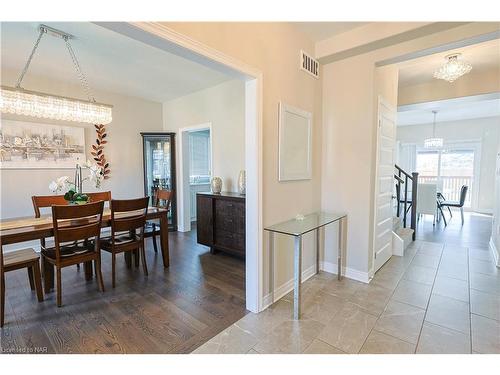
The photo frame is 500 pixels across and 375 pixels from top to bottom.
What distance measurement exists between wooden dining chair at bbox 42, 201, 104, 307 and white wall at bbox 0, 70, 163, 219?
5.98 ft

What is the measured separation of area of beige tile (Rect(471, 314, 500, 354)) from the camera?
65.7 inches

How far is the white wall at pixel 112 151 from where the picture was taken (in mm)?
3500

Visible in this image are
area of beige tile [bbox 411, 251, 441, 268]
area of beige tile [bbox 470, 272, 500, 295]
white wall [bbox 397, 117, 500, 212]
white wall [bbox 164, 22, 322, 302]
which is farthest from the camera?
white wall [bbox 397, 117, 500, 212]

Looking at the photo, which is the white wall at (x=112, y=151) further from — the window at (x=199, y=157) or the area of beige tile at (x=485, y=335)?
the area of beige tile at (x=485, y=335)

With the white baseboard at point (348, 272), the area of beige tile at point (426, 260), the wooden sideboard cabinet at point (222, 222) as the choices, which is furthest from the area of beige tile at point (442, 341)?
the wooden sideboard cabinet at point (222, 222)

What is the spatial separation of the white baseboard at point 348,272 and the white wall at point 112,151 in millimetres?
3756

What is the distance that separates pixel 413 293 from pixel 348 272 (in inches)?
24.8

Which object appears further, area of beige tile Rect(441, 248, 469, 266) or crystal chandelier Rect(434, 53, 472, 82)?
area of beige tile Rect(441, 248, 469, 266)

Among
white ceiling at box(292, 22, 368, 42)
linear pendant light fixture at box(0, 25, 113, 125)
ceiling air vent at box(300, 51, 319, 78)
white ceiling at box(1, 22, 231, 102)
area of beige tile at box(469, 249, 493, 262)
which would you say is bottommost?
area of beige tile at box(469, 249, 493, 262)

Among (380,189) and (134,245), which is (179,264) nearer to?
(134,245)

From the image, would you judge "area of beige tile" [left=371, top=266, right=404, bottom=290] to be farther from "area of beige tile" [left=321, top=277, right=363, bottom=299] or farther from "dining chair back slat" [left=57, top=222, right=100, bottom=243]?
"dining chair back slat" [left=57, top=222, right=100, bottom=243]

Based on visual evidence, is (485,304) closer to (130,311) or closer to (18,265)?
(130,311)

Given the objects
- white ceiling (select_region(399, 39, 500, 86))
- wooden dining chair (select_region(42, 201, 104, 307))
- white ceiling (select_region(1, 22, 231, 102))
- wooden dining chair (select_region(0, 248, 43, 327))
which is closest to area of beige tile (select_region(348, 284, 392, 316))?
wooden dining chair (select_region(42, 201, 104, 307))

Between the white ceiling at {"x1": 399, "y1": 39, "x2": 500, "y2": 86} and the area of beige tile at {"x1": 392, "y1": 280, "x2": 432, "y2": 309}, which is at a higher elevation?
the white ceiling at {"x1": 399, "y1": 39, "x2": 500, "y2": 86}
